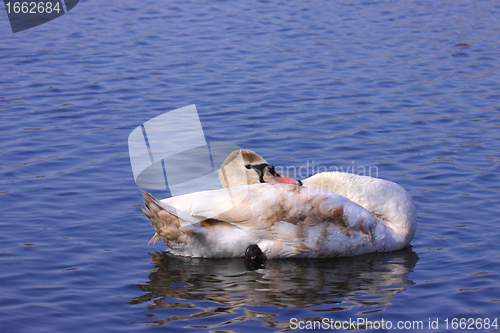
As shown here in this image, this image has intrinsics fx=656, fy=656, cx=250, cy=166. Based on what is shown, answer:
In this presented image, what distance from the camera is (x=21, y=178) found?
8.45 metres

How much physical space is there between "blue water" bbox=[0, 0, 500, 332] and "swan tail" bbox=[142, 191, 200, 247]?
1.07 feet

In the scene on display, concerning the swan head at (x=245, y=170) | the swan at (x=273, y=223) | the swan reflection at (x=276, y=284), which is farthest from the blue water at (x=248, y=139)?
the swan head at (x=245, y=170)

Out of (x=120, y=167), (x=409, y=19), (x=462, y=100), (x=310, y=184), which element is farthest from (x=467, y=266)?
(x=409, y=19)

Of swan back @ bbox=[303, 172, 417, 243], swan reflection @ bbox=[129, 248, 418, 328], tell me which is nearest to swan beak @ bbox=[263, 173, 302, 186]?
swan back @ bbox=[303, 172, 417, 243]

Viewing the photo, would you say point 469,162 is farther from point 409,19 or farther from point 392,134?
point 409,19

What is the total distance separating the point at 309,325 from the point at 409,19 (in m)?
15.3

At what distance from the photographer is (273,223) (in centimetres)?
656

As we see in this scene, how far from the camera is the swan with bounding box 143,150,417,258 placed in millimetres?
6398

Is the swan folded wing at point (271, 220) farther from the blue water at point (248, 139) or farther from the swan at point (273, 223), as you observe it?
the blue water at point (248, 139)

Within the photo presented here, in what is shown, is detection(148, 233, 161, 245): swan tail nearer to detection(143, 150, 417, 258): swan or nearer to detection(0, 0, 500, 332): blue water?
detection(143, 150, 417, 258): swan

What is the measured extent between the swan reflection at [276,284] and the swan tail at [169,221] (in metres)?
0.32

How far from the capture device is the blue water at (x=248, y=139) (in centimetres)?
567

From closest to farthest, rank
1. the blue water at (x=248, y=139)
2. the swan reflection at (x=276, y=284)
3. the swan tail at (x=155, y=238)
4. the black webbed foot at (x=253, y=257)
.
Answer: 1. the swan reflection at (x=276, y=284)
2. the blue water at (x=248, y=139)
3. the black webbed foot at (x=253, y=257)
4. the swan tail at (x=155, y=238)

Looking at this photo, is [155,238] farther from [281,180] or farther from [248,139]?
[248,139]
